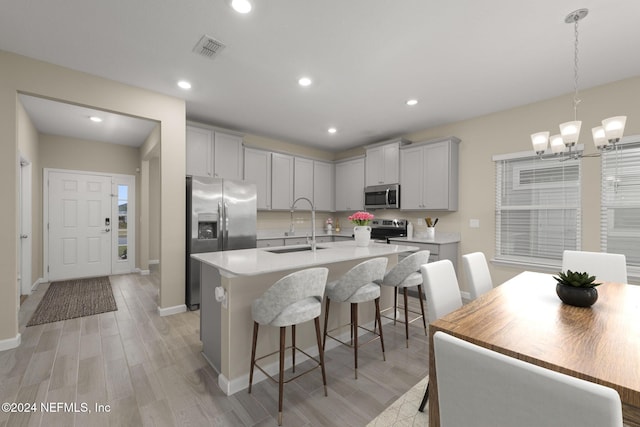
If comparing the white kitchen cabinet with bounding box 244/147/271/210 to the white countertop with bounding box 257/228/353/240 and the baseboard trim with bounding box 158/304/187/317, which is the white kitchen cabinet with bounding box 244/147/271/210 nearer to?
the white countertop with bounding box 257/228/353/240

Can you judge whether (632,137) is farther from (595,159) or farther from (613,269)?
(613,269)

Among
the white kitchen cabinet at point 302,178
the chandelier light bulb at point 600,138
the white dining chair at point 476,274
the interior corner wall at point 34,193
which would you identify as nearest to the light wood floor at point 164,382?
Answer: the white dining chair at point 476,274

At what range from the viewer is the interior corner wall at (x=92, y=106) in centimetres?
256

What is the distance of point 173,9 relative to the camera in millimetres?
2021

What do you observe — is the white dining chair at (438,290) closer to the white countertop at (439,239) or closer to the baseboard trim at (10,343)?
the white countertop at (439,239)

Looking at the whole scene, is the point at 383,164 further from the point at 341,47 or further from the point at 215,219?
the point at 215,219

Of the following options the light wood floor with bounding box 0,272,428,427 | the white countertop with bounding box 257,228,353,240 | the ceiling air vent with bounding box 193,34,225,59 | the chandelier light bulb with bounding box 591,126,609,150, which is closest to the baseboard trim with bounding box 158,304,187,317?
the light wood floor with bounding box 0,272,428,427

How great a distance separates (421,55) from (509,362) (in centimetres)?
269

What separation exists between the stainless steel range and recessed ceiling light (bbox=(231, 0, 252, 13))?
3.82m

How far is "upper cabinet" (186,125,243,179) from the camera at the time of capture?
4.05 m

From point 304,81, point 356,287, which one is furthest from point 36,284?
point 356,287

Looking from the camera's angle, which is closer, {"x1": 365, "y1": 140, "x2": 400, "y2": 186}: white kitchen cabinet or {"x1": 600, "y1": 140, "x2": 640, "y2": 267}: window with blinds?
{"x1": 600, "y1": 140, "x2": 640, "y2": 267}: window with blinds

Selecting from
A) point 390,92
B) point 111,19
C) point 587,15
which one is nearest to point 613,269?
point 587,15

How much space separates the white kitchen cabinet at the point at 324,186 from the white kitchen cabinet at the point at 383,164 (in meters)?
0.96
